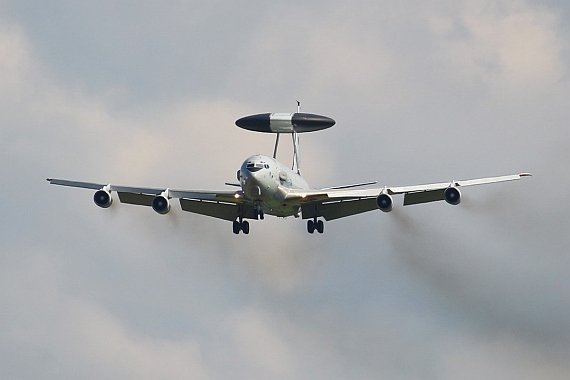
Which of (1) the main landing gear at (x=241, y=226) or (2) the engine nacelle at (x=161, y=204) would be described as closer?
(2) the engine nacelle at (x=161, y=204)

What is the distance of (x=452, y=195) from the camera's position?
7406 centimetres

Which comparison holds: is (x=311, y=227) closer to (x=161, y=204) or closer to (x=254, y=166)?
(x=254, y=166)

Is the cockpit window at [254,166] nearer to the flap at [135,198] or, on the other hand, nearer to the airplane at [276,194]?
the airplane at [276,194]

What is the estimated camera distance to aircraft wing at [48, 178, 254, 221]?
76.6 meters

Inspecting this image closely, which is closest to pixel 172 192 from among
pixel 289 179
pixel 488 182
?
pixel 289 179

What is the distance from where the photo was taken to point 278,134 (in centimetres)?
9044

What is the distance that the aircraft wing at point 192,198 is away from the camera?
251 feet

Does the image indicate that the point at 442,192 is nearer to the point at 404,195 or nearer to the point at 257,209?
the point at 404,195

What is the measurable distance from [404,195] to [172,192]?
1540cm

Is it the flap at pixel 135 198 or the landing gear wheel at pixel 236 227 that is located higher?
the flap at pixel 135 198

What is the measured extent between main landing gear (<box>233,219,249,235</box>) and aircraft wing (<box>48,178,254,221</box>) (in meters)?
0.60

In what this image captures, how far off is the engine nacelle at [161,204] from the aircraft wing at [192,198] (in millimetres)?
135

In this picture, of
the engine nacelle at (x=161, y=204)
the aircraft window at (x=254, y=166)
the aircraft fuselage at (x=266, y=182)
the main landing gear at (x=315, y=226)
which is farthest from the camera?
the main landing gear at (x=315, y=226)

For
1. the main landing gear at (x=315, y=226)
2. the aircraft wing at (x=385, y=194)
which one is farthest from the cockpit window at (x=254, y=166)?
the main landing gear at (x=315, y=226)
